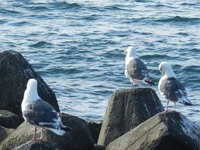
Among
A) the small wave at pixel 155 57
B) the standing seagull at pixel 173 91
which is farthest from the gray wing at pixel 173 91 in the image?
the small wave at pixel 155 57

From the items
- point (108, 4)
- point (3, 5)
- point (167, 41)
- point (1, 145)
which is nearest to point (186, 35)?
point (167, 41)

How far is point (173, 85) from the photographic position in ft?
32.9

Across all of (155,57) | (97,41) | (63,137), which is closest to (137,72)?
(63,137)

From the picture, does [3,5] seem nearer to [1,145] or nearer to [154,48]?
[154,48]

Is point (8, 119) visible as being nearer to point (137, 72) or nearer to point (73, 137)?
point (73, 137)

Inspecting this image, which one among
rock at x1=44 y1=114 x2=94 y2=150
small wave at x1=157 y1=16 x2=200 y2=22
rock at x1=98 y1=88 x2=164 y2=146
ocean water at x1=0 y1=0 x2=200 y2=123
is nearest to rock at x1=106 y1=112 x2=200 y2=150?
rock at x1=44 y1=114 x2=94 y2=150

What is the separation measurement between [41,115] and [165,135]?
1677 millimetres

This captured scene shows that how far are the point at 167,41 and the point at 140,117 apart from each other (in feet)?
41.1

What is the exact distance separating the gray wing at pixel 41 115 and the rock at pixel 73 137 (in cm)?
55

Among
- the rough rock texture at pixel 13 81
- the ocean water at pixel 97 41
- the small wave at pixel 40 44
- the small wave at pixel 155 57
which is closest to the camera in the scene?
the rough rock texture at pixel 13 81

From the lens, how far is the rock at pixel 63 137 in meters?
9.45

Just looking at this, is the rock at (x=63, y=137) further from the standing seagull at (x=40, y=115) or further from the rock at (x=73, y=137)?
the standing seagull at (x=40, y=115)

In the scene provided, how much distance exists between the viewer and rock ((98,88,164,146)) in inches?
408

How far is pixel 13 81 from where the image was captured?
11.4 metres
